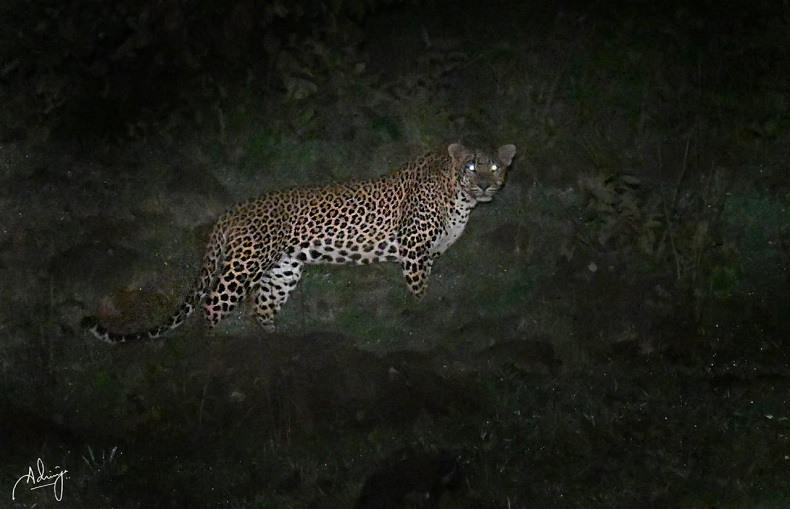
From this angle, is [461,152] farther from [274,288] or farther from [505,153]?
[274,288]

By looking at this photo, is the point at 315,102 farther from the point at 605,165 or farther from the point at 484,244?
the point at 605,165

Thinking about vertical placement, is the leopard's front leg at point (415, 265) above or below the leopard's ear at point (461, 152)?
below

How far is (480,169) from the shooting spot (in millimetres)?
4434

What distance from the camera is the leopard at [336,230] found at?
444cm

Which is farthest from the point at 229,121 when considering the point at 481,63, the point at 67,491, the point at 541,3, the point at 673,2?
the point at 673,2

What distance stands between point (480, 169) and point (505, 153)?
0.15m

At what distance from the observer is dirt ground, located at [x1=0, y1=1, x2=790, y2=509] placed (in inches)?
176

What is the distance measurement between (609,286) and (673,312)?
0.35 metres

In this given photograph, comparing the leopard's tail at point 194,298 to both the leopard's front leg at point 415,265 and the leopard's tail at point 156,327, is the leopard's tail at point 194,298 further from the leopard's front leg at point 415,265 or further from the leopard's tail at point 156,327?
the leopard's front leg at point 415,265
